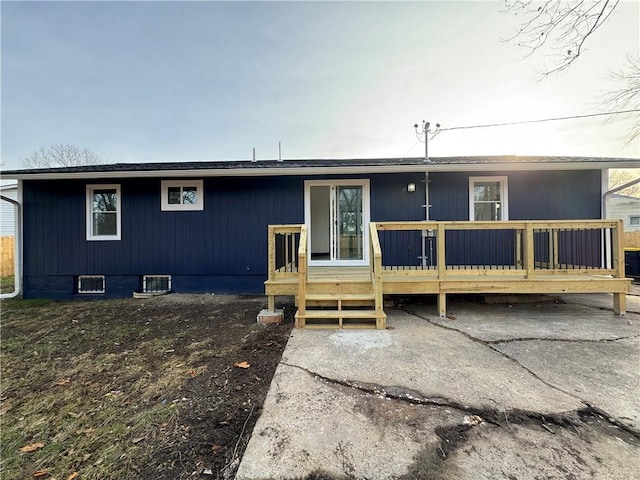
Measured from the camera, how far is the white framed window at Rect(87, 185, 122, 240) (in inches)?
265

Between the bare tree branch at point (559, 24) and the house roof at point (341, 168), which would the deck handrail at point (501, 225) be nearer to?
the house roof at point (341, 168)

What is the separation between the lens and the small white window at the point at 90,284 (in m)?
6.76

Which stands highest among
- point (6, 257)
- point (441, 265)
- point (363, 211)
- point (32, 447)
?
point (363, 211)

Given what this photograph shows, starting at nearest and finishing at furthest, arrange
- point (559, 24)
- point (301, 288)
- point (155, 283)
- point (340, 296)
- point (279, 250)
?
point (559, 24) → point (301, 288) → point (340, 296) → point (279, 250) → point (155, 283)

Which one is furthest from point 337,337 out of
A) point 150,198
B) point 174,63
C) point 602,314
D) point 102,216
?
point 174,63

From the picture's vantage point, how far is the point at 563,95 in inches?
316

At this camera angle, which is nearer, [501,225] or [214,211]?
[501,225]

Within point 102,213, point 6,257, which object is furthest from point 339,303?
point 6,257

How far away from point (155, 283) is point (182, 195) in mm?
2287

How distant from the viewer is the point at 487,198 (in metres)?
6.31

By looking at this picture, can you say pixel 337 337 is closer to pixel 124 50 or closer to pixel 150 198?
pixel 150 198

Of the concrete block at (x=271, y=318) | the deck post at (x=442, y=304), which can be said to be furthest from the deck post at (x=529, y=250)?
the concrete block at (x=271, y=318)

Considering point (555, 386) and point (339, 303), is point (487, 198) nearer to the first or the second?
point (339, 303)

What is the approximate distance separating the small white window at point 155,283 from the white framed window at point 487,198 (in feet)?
24.3
